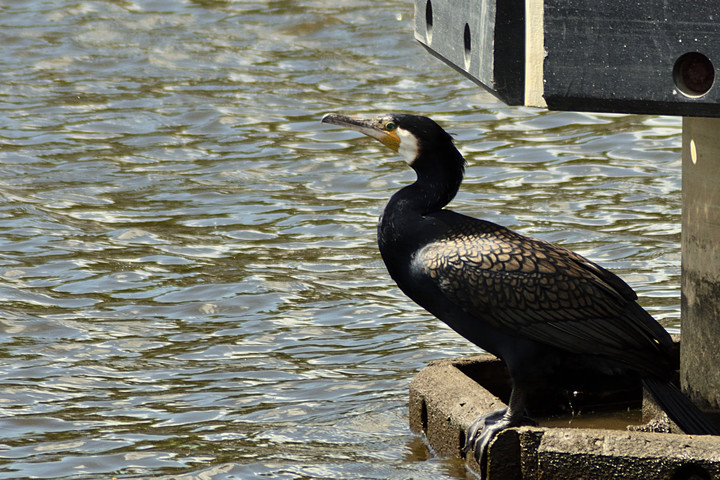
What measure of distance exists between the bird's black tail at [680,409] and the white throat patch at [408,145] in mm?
1151

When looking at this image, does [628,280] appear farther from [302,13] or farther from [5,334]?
[302,13]

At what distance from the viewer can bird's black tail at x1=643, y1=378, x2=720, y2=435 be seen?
4742mm

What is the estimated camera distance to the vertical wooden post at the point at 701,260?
15.9ft

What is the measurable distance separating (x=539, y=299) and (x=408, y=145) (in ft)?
2.62

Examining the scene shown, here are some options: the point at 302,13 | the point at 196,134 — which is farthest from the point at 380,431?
the point at 302,13

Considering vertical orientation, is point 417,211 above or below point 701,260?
above

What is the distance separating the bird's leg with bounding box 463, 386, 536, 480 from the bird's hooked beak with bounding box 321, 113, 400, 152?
3.43ft

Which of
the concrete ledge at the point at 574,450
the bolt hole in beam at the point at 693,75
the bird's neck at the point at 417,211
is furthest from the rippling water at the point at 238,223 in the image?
the bolt hole in beam at the point at 693,75

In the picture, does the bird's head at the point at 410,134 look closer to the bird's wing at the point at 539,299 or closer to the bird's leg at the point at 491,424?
the bird's wing at the point at 539,299

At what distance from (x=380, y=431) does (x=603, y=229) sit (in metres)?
3.24

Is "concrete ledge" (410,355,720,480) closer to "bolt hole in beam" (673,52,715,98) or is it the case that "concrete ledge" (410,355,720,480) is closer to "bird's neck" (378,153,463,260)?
"bird's neck" (378,153,463,260)

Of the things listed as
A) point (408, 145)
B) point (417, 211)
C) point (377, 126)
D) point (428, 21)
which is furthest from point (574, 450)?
point (428, 21)

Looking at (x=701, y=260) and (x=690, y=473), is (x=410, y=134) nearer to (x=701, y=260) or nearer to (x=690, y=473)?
Answer: (x=701, y=260)

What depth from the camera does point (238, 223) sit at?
876 cm
